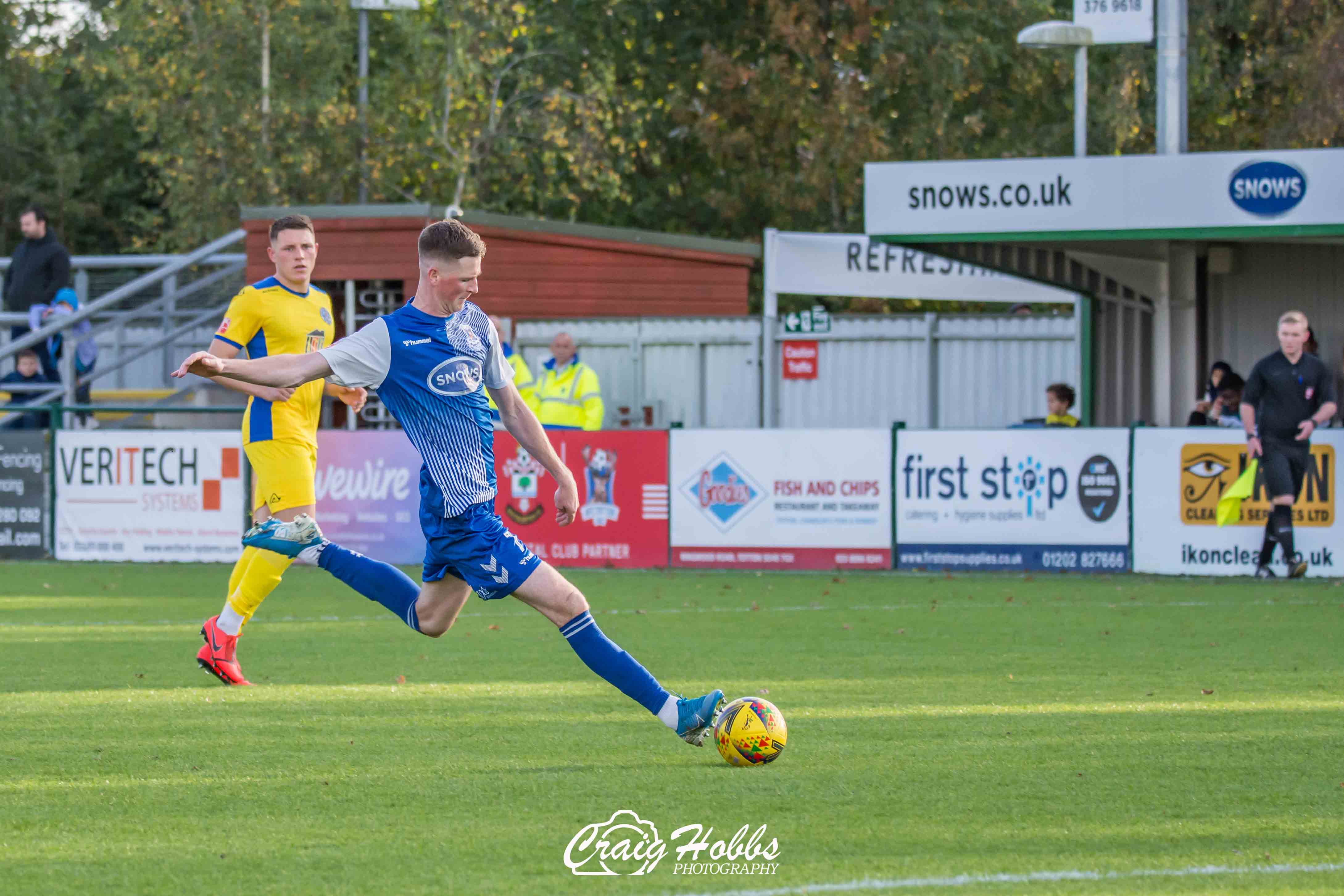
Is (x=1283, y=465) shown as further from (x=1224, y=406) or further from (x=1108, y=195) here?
(x=1108, y=195)

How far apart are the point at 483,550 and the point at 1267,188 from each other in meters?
12.2

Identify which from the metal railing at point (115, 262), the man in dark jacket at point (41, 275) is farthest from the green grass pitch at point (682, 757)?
the metal railing at point (115, 262)

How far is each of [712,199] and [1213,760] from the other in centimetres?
3162

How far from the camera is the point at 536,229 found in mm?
23672

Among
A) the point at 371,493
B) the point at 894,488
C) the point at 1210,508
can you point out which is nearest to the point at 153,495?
the point at 371,493

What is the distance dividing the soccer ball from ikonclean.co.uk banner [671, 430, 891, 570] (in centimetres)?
1053

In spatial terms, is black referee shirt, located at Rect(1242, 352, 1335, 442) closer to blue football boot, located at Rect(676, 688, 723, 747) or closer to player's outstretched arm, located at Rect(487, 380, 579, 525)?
player's outstretched arm, located at Rect(487, 380, 579, 525)

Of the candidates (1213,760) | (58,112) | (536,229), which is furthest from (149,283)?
(58,112)

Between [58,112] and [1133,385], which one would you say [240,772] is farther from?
[58,112]

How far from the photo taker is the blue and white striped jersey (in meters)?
6.54

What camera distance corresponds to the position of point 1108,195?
1734 centimetres

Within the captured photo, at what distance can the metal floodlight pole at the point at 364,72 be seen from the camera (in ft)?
86.0

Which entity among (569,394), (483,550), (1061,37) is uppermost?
(1061,37)

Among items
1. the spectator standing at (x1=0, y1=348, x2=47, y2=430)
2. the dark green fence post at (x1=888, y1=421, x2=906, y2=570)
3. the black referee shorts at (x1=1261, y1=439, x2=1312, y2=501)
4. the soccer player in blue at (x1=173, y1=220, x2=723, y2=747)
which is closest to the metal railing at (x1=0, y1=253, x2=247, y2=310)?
the spectator standing at (x1=0, y1=348, x2=47, y2=430)
